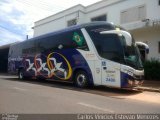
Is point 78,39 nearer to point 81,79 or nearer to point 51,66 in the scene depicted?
point 81,79

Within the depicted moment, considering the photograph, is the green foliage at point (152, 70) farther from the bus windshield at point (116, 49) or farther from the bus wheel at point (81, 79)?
the bus wheel at point (81, 79)

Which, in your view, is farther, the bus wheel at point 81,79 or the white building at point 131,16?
the white building at point 131,16

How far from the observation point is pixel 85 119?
6.05 metres

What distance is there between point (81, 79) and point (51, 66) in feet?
10.9

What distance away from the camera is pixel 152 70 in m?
17.7

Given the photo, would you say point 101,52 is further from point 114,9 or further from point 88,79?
point 114,9

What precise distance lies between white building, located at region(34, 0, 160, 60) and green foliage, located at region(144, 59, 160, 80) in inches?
64.0

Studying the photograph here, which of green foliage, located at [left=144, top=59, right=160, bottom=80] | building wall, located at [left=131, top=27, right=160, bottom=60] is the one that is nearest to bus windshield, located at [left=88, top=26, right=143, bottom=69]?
green foliage, located at [left=144, top=59, right=160, bottom=80]

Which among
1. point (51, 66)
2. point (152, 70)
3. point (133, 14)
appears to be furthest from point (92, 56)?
point (133, 14)

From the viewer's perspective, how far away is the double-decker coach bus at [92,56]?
38.3 feet

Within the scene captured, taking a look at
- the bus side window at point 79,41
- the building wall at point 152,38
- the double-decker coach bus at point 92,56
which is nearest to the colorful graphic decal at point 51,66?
the double-decker coach bus at point 92,56

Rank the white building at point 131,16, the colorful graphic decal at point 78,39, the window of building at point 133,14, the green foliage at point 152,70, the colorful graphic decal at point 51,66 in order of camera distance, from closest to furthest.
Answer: the colorful graphic decal at point 78,39 < the colorful graphic decal at point 51,66 < the green foliage at point 152,70 < the white building at point 131,16 < the window of building at point 133,14

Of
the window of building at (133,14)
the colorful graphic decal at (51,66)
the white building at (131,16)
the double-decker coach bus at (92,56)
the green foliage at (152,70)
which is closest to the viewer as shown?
the double-decker coach bus at (92,56)

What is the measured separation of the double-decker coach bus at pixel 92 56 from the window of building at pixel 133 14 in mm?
6882
